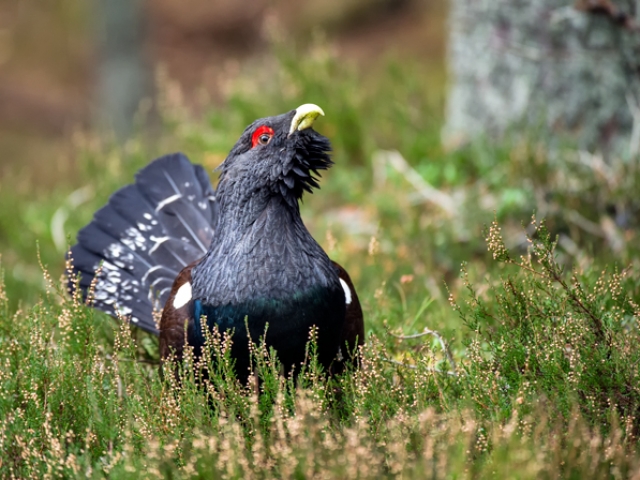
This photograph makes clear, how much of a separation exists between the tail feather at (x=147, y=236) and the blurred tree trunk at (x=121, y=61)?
6556 mm

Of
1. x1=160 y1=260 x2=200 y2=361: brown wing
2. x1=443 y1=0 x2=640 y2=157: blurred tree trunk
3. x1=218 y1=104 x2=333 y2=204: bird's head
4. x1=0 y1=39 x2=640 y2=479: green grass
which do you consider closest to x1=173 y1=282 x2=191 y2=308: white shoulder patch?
x1=160 y1=260 x2=200 y2=361: brown wing

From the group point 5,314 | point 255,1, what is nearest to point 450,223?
point 5,314

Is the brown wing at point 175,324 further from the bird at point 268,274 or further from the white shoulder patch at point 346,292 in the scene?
the white shoulder patch at point 346,292

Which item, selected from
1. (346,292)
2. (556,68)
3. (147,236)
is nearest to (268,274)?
(346,292)

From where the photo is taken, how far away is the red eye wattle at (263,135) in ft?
10.7

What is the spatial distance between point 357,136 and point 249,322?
12.6ft

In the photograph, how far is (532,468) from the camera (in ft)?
6.84

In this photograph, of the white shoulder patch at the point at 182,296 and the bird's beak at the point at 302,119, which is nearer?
the bird's beak at the point at 302,119

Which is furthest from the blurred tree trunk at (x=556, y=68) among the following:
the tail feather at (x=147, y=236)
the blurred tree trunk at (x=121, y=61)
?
the blurred tree trunk at (x=121, y=61)

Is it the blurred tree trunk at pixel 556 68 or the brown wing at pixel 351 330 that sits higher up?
the blurred tree trunk at pixel 556 68

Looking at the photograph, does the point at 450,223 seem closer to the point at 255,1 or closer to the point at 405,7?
the point at 405,7

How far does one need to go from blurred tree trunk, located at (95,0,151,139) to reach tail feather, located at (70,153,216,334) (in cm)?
656

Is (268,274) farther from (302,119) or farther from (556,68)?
(556,68)

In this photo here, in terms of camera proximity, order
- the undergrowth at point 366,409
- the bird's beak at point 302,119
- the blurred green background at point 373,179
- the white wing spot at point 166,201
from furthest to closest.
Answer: the blurred green background at point 373,179 → the white wing spot at point 166,201 → the bird's beak at point 302,119 → the undergrowth at point 366,409
